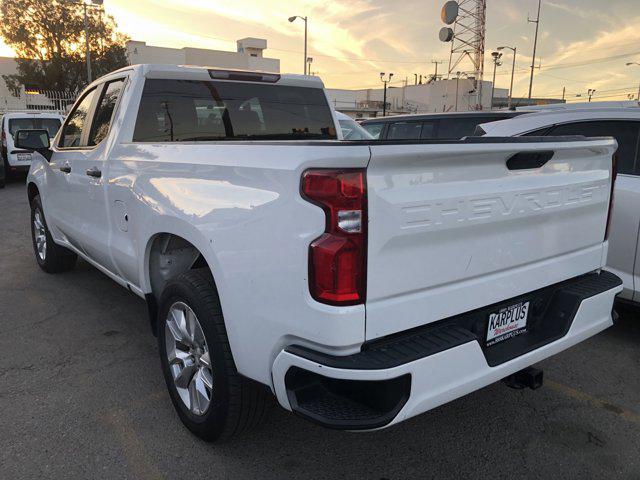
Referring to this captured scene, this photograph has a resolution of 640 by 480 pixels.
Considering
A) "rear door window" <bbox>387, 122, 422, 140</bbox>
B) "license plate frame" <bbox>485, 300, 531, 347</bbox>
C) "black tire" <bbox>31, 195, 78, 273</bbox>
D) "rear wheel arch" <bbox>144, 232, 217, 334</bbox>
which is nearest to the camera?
"license plate frame" <bbox>485, 300, 531, 347</bbox>

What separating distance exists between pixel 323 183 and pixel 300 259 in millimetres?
295

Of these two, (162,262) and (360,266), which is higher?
(360,266)

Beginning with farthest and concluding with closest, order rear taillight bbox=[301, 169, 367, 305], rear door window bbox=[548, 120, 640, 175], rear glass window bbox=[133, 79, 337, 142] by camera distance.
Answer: rear door window bbox=[548, 120, 640, 175]
rear glass window bbox=[133, 79, 337, 142]
rear taillight bbox=[301, 169, 367, 305]

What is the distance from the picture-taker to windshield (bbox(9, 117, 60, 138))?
48.8 feet

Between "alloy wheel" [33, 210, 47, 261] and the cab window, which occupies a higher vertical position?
the cab window

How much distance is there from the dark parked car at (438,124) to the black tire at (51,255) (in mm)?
4021

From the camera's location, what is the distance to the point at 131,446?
2.79 m

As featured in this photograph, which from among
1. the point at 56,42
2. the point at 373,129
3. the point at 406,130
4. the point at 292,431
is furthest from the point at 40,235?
the point at 56,42

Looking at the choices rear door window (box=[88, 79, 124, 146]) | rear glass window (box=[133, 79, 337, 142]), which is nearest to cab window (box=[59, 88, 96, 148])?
rear door window (box=[88, 79, 124, 146])

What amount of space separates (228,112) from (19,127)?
1370cm

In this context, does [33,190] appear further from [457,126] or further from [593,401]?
[593,401]

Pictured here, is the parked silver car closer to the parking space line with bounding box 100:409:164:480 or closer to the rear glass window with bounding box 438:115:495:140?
the rear glass window with bounding box 438:115:495:140

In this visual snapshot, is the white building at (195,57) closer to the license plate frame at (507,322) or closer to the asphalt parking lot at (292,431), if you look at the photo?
the asphalt parking lot at (292,431)

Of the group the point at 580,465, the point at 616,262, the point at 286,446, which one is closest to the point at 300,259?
the point at 286,446
